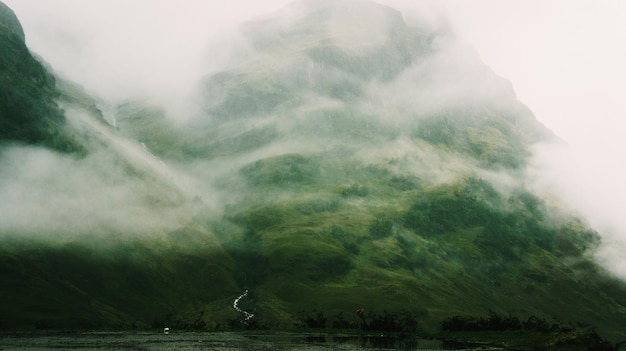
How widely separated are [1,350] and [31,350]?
336 inches

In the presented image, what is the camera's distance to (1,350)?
193 m

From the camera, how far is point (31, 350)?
641 feet
